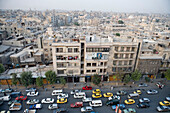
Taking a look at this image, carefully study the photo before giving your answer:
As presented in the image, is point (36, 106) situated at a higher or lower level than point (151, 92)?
lower

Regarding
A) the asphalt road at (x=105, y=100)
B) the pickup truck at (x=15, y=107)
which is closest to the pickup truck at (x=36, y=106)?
the asphalt road at (x=105, y=100)

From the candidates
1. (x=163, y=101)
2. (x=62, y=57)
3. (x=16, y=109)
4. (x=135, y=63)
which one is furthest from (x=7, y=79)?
(x=163, y=101)

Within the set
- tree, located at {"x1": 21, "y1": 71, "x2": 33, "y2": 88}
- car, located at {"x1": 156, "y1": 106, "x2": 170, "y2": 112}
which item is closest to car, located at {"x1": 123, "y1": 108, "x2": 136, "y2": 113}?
car, located at {"x1": 156, "y1": 106, "x2": 170, "y2": 112}

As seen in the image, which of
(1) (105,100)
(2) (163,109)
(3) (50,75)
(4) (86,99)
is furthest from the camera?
(3) (50,75)

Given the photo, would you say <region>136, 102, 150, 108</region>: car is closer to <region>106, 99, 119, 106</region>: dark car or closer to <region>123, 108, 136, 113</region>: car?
<region>123, 108, 136, 113</region>: car

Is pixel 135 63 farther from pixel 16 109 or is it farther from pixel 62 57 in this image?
pixel 16 109

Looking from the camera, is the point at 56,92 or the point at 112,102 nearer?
the point at 112,102

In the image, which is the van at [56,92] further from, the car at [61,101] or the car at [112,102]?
the car at [112,102]

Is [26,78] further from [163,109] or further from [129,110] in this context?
[163,109]

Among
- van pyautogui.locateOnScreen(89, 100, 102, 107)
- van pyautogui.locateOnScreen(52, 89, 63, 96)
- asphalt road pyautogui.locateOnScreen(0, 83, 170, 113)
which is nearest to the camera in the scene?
asphalt road pyautogui.locateOnScreen(0, 83, 170, 113)

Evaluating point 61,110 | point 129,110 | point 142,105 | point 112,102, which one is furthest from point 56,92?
point 142,105

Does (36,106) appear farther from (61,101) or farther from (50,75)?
(50,75)

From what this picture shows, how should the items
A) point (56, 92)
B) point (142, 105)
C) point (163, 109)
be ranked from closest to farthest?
point (163, 109)
point (142, 105)
point (56, 92)

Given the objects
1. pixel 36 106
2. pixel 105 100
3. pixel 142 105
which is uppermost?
pixel 142 105
